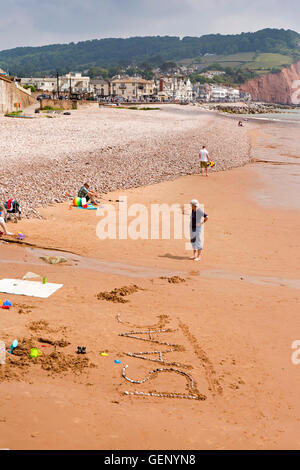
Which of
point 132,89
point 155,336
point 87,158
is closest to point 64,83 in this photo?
point 132,89

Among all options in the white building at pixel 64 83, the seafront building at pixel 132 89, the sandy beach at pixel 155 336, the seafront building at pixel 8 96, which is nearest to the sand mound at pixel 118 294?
the sandy beach at pixel 155 336

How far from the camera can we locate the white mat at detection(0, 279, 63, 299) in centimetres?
961

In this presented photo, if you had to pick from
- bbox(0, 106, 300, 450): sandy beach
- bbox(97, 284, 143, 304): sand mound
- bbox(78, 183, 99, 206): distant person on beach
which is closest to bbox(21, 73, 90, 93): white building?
bbox(78, 183, 99, 206): distant person on beach

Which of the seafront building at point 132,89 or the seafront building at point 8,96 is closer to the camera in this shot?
the seafront building at point 8,96

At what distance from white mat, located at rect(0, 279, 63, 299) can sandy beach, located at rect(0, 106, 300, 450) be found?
0.86 feet

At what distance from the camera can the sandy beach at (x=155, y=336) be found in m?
5.51

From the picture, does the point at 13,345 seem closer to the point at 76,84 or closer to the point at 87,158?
the point at 87,158

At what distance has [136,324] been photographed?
8.57 m

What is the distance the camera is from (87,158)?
25.7 m

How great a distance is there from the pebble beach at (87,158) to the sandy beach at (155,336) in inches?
27.7

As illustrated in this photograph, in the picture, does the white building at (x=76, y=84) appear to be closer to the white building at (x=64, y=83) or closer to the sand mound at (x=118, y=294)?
the white building at (x=64, y=83)

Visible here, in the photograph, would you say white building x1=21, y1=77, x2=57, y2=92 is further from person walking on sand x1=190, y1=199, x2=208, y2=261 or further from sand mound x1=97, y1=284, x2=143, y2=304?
Answer: sand mound x1=97, y1=284, x2=143, y2=304

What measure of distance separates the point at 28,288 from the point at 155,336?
342 cm

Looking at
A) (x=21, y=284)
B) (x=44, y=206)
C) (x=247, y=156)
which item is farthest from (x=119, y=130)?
(x=21, y=284)
